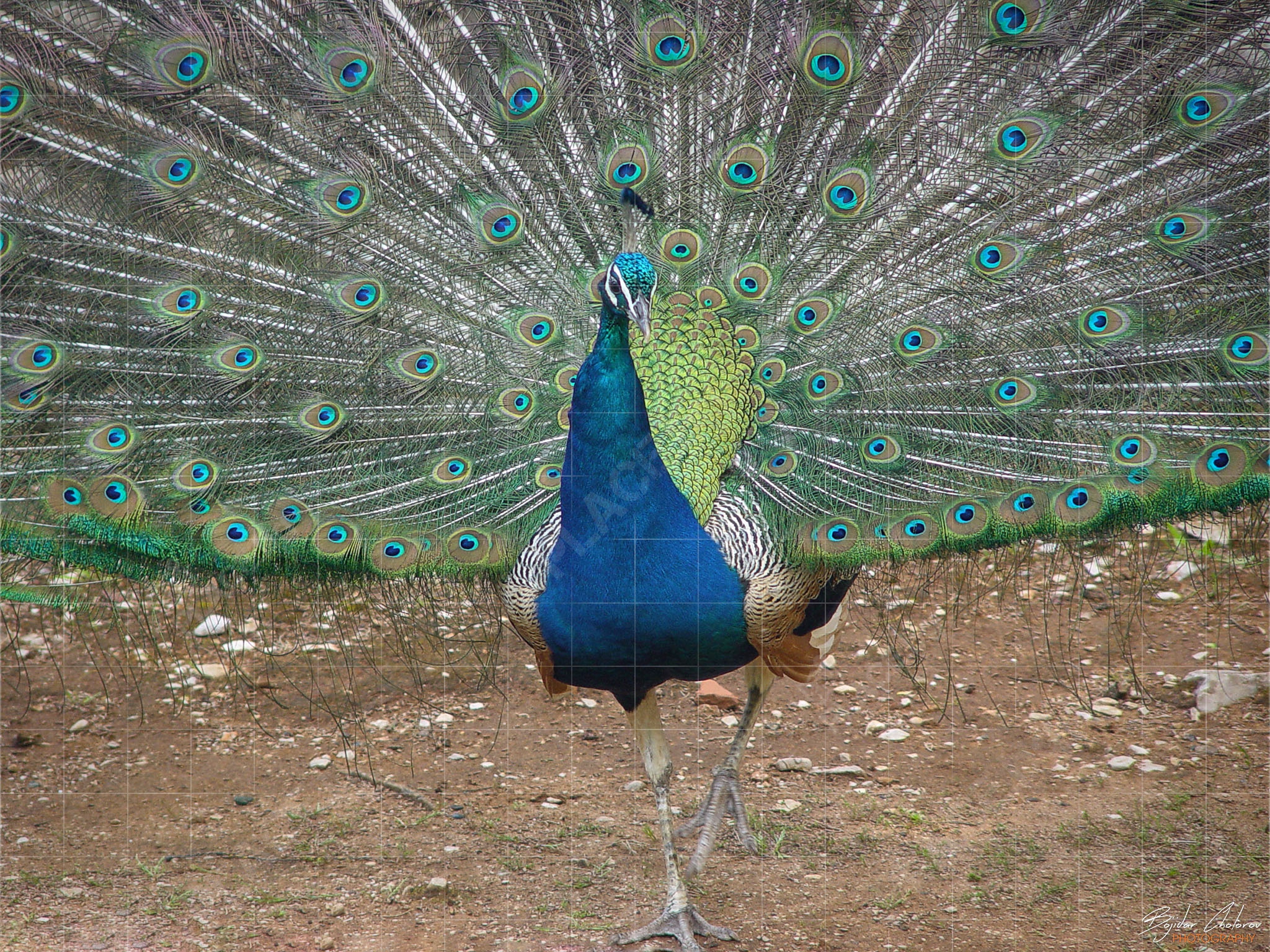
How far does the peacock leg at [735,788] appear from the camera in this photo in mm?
3471

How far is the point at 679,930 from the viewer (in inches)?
121

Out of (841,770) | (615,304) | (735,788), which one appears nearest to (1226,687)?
(841,770)

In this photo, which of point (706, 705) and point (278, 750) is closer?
point (278, 750)

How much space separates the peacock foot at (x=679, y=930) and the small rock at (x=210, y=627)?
2.30 m

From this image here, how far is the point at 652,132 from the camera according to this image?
2.89 meters

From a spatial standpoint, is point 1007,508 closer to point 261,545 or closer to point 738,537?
point 738,537

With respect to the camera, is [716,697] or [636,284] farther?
[716,697]

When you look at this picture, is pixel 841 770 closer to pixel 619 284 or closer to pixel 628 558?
pixel 628 558

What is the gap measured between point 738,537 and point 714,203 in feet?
3.12

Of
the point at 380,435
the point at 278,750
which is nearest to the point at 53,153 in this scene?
the point at 380,435

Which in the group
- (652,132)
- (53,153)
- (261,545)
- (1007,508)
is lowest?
(261,545)

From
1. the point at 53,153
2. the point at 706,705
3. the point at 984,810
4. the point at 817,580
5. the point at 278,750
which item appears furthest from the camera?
the point at 706,705

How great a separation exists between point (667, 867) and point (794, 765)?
1.00 m

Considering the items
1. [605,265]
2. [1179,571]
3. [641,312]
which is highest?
[605,265]
